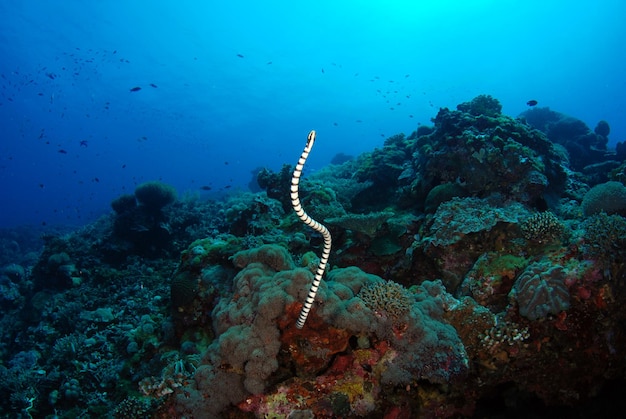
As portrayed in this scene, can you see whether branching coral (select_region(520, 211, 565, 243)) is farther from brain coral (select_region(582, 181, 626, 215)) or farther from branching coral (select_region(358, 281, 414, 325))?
branching coral (select_region(358, 281, 414, 325))

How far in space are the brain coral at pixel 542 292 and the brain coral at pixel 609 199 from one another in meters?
2.52

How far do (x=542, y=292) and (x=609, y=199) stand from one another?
10.4 ft

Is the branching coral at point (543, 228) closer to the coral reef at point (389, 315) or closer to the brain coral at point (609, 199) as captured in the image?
the coral reef at point (389, 315)

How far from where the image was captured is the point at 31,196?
15112cm

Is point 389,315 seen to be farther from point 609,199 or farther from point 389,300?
point 609,199

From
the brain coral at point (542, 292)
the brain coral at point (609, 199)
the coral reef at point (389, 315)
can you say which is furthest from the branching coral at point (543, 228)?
the brain coral at point (609, 199)

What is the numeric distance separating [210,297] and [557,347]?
17.5 ft

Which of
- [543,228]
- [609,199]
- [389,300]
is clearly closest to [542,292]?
[543,228]

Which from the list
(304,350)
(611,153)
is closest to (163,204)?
(304,350)

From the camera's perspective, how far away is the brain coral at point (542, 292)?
4195 millimetres

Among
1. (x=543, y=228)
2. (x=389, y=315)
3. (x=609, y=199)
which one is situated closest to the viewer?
(x=389, y=315)

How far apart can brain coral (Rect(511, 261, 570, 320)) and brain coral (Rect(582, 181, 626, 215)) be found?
2.52 meters

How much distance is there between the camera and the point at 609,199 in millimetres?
5934

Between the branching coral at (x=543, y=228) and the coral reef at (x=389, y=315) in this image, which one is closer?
the coral reef at (x=389, y=315)
